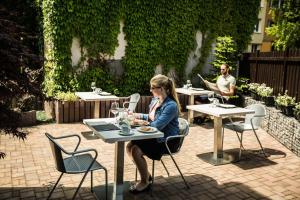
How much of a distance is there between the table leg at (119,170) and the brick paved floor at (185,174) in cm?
26

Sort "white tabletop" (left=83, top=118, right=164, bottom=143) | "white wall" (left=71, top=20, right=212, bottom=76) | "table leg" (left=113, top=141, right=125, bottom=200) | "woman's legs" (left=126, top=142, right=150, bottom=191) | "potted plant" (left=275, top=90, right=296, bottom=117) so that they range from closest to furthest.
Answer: "white tabletop" (left=83, top=118, right=164, bottom=143), "table leg" (left=113, top=141, right=125, bottom=200), "woman's legs" (left=126, top=142, right=150, bottom=191), "potted plant" (left=275, top=90, right=296, bottom=117), "white wall" (left=71, top=20, right=212, bottom=76)

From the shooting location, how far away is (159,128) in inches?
164

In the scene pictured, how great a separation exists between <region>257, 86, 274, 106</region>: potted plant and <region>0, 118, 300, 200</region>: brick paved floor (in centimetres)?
149

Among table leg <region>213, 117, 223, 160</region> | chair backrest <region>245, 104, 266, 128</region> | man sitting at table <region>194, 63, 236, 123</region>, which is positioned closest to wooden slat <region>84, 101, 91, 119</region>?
man sitting at table <region>194, 63, 236, 123</region>

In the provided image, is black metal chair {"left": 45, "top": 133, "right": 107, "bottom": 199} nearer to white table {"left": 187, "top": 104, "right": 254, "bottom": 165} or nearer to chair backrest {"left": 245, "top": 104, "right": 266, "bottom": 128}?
white table {"left": 187, "top": 104, "right": 254, "bottom": 165}

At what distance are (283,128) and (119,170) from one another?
4.23 metres

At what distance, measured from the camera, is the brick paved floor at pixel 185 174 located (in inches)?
169

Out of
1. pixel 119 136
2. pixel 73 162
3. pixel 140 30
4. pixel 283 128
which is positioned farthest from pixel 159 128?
pixel 140 30

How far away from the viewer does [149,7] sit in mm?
10383

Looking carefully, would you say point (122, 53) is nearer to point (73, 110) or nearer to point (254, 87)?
point (73, 110)

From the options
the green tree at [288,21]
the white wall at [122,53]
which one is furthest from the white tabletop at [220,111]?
the green tree at [288,21]

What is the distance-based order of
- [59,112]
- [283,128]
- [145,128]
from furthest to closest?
[59,112], [283,128], [145,128]

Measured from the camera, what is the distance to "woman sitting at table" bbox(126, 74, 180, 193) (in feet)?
13.8

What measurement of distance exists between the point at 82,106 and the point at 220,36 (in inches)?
241
